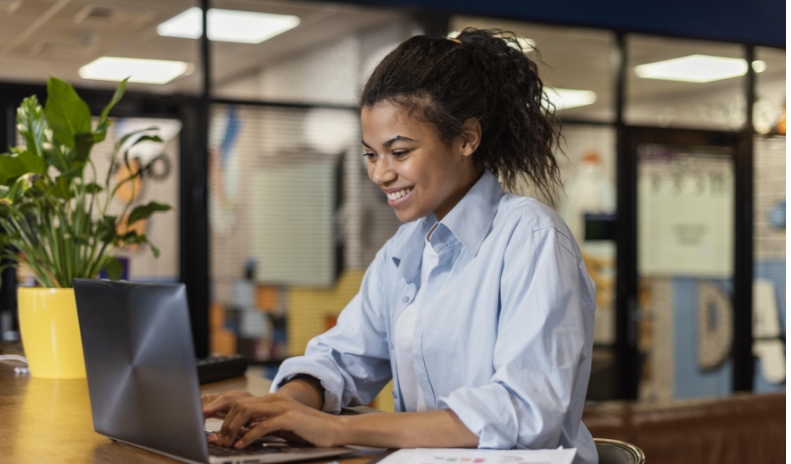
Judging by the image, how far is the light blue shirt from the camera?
122 centimetres

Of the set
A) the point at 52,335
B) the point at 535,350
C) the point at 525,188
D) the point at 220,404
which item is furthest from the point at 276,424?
the point at 525,188

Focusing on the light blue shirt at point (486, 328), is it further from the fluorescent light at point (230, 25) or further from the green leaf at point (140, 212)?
the fluorescent light at point (230, 25)

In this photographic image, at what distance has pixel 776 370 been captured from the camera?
5.65 metres

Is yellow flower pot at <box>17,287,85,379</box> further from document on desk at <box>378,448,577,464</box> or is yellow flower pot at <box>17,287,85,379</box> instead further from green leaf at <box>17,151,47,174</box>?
document on desk at <box>378,448,577,464</box>

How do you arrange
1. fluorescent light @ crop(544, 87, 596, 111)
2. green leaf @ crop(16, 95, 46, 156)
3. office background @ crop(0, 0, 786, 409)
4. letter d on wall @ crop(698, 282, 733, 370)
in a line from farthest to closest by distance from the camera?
letter d on wall @ crop(698, 282, 733, 370) < fluorescent light @ crop(544, 87, 596, 111) < office background @ crop(0, 0, 786, 409) < green leaf @ crop(16, 95, 46, 156)

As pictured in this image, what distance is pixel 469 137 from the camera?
5.17ft

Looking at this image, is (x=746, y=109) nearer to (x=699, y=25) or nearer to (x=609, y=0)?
(x=699, y=25)

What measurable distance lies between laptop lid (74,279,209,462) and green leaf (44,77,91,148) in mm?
823

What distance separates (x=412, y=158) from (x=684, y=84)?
4251 millimetres

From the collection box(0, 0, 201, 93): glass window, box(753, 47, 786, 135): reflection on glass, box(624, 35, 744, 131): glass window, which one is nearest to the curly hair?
box(0, 0, 201, 93): glass window

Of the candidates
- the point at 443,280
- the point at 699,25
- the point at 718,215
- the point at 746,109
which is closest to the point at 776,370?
the point at 718,215

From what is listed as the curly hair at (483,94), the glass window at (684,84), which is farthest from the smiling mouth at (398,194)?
the glass window at (684,84)

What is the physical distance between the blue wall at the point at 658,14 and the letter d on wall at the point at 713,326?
1.55 meters

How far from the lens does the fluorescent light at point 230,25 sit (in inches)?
167
